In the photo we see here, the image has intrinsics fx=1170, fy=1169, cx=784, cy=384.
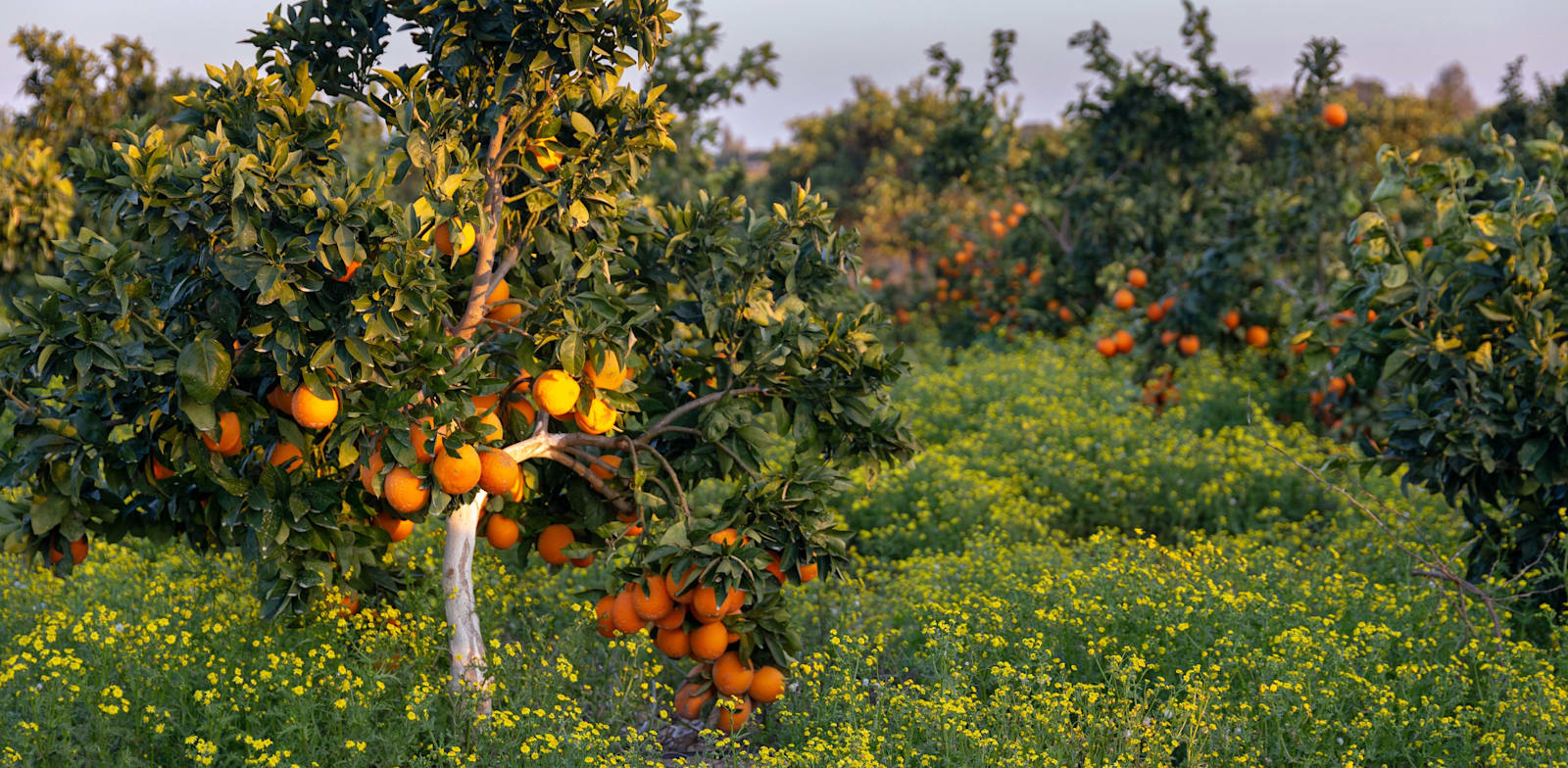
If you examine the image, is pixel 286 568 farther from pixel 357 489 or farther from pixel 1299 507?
pixel 1299 507

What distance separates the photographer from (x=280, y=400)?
3312mm

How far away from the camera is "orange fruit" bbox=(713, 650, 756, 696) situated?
3.77 m

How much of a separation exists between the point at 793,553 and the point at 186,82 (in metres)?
9.33

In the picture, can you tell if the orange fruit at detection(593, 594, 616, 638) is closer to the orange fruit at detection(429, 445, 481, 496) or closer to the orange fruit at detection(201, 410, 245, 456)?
the orange fruit at detection(429, 445, 481, 496)

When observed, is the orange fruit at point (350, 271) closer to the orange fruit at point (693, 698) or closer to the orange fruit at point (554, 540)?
the orange fruit at point (554, 540)

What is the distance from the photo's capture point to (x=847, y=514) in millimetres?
6609

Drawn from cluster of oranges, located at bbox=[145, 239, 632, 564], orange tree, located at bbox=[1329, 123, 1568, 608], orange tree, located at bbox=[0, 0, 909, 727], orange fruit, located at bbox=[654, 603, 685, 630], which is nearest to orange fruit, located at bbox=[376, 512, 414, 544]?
orange tree, located at bbox=[0, 0, 909, 727]

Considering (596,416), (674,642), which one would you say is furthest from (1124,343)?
(596,416)

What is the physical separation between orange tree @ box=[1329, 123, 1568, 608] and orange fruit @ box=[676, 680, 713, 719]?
289cm

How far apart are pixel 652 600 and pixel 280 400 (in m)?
1.21

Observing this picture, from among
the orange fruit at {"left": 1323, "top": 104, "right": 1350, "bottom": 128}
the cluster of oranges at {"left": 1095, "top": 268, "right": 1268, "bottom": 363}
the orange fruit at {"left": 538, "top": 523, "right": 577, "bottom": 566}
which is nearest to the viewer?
the orange fruit at {"left": 538, "top": 523, "right": 577, "bottom": 566}

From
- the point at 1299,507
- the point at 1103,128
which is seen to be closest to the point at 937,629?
the point at 1299,507

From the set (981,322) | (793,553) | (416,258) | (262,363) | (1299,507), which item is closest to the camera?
(416,258)

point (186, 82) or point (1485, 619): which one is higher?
point (186, 82)
